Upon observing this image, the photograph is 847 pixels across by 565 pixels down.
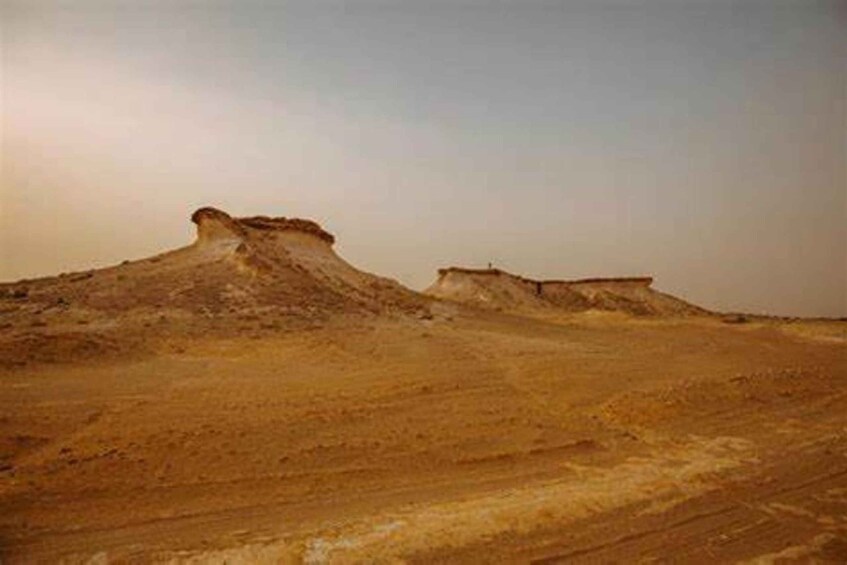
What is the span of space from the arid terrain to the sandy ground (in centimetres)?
3

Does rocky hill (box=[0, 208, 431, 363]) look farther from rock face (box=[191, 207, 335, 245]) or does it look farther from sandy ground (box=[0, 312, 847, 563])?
sandy ground (box=[0, 312, 847, 563])

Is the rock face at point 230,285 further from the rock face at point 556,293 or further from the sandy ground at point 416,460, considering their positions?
the rock face at point 556,293

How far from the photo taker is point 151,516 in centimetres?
495

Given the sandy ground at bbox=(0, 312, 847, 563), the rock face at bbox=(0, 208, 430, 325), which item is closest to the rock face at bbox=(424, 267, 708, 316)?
the rock face at bbox=(0, 208, 430, 325)

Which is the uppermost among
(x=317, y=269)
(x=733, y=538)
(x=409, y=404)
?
(x=317, y=269)

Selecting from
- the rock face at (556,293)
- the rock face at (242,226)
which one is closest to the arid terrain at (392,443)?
the rock face at (242,226)

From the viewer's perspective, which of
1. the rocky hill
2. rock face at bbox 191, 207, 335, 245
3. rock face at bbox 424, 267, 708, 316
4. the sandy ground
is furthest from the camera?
rock face at bbox 424, 267, 708, 316

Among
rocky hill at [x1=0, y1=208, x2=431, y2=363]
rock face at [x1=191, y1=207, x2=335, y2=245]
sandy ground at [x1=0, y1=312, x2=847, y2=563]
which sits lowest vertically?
sandy ground at [x1=0, y1=312, x2=847, y2=563]

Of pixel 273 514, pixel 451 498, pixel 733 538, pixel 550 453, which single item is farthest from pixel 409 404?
pixel 733 538

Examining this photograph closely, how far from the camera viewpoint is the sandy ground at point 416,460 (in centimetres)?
452

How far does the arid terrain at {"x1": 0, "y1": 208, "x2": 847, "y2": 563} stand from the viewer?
4.57 meters

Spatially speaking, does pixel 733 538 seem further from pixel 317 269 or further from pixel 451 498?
pixel 317 269

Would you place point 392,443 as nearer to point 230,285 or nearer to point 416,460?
point 416,460

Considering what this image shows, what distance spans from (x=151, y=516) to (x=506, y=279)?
139ft
